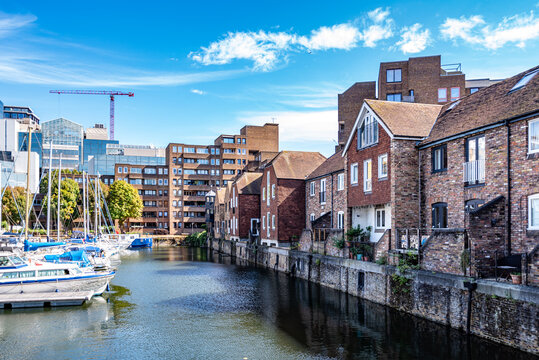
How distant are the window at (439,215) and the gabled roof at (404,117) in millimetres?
4253

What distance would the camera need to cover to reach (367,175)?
30391mm

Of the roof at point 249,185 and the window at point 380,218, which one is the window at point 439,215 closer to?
the window at point 380,218

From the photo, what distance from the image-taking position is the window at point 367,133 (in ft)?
95.3

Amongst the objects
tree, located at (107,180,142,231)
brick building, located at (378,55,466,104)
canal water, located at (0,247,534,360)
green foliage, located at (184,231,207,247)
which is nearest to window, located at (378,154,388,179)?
canal water, located at (0,247,534,360)

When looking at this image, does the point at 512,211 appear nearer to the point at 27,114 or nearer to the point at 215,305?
the point at 215,305

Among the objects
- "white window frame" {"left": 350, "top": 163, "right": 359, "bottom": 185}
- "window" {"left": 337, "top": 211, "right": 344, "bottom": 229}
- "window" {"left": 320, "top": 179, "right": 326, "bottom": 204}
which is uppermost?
"white window frame" {"left": 350, "top": 163, "right": 359, "bottom": 185}

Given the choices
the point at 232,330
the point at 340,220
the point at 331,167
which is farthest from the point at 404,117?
the point at 232,330

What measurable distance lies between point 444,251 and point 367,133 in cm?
1173

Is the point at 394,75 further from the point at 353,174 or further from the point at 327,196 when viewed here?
the point at 353,174

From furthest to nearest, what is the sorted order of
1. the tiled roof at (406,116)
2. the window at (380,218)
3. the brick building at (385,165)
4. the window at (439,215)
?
1. the window at (380,218)
2. the tiled roof at (406,116)
3. the brick building at (385,165)
4. the window at (439,215)

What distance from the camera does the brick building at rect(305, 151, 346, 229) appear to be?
37500mm

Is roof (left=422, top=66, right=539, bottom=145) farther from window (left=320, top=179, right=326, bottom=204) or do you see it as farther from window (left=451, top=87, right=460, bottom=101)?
window (left=451, top=87, right=460, bottom=101)

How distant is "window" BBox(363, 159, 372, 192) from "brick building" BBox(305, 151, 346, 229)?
3802 mm

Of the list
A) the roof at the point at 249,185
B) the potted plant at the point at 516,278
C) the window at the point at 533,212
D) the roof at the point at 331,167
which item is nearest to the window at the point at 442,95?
the roof at the point at 331,167
